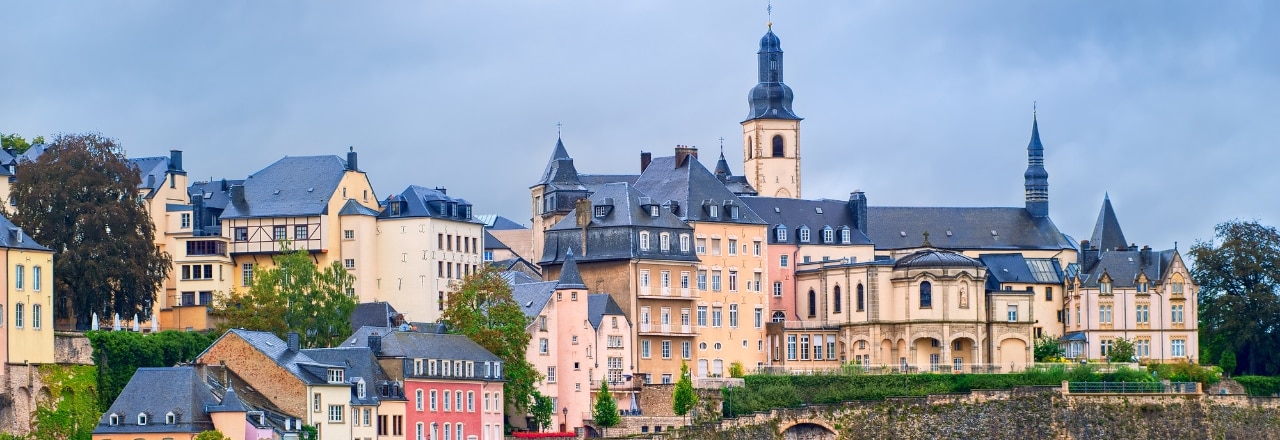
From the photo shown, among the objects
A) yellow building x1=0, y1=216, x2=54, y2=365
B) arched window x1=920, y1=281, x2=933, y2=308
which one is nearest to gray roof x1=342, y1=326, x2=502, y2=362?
yellow building x1=0, y1=216, x2=54, y2=365

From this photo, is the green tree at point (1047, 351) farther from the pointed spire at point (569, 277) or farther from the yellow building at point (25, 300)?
the yellow building at point (25, 300)

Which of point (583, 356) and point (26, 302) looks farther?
point (583, 356)

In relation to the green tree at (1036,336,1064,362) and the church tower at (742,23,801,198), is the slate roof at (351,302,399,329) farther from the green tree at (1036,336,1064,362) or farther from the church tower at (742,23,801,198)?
the church tower at (742,23,801,198)

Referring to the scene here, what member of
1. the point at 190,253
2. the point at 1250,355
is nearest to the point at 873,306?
the point at 1250,355

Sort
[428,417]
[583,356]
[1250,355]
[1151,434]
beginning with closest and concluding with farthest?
[428,417] → [583,356] → [1151,434] → [1250,355]

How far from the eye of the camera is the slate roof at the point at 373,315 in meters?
117

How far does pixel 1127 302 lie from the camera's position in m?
137

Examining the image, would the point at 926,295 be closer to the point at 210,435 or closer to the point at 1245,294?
the point at 1245,294

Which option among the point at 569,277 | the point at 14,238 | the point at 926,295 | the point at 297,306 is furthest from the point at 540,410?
Result: the point at 926,295

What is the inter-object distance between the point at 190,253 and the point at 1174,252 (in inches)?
1984

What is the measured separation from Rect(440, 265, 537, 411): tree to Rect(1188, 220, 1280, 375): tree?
3986 cm

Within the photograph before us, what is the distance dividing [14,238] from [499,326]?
75.5ft

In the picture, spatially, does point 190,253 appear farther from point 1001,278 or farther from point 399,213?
point 1001,278

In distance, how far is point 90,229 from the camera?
108125 mm
